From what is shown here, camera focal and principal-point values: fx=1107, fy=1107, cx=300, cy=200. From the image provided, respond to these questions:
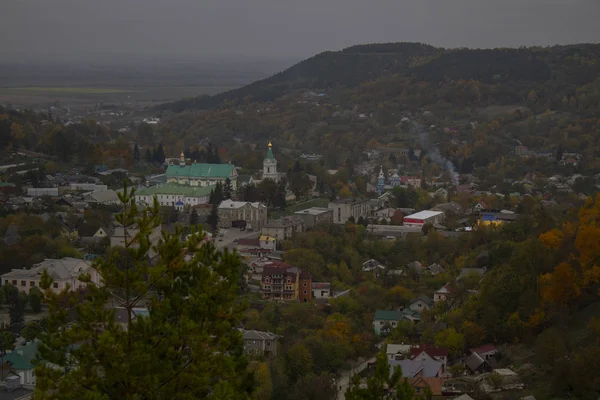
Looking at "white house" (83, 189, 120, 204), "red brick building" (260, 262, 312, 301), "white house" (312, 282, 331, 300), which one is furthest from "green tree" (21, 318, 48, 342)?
"white house" (83, 189, 120, 204)

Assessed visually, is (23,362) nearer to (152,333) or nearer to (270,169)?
(152,333)

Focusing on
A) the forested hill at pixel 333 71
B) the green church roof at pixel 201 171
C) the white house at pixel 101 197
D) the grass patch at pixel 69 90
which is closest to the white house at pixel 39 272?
the white house at pixel 101 197

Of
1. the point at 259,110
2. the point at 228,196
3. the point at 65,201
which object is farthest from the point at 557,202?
the point at 259,110

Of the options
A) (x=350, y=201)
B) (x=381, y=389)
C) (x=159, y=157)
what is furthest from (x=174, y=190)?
(x=381, y=389)

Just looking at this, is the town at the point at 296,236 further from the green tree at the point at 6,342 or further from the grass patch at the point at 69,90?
the grass patch at the point at 69,90

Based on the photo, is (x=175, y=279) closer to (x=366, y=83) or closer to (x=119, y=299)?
(x=119, y=299)

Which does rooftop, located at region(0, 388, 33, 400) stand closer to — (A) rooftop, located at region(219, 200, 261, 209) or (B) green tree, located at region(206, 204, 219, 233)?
(B) green tree, located at region(206, 204, 219, 233)
